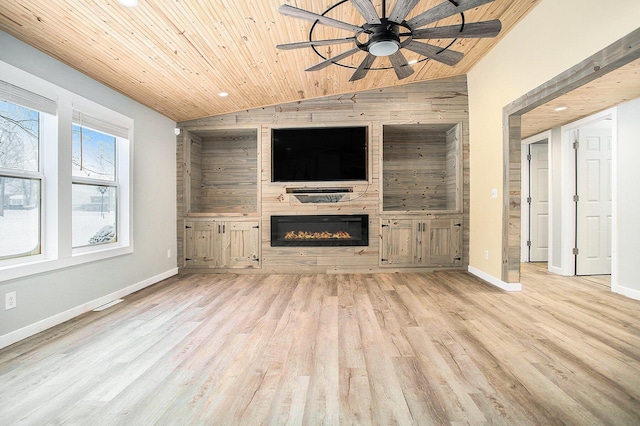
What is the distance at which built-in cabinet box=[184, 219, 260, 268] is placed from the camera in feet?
15.3

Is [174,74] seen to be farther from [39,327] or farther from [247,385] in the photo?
[247,385]

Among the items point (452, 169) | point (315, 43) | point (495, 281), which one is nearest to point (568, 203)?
point (452, 169)

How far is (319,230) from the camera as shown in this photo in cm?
471

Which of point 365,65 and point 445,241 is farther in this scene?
point 445,241

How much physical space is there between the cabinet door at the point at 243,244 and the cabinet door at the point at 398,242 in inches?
79.6

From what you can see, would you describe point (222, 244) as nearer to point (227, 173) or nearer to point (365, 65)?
point (227, 173)

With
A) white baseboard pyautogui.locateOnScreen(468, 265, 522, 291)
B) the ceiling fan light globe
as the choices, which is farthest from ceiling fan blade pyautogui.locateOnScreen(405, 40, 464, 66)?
white baseboard pyautogui.locateOnScreen(468, 265, 522, 291)

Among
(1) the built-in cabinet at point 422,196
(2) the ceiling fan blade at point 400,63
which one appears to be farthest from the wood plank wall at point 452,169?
(2) the ceiling fan blade at point 400,63

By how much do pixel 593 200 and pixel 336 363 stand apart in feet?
15.9

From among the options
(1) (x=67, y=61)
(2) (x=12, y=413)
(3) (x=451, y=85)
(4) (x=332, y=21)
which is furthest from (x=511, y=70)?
(2) (x=12, y=413)

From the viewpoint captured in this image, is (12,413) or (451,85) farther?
(451,85)

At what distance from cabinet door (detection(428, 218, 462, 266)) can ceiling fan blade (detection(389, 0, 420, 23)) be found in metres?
3.26

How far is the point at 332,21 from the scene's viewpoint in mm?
1927

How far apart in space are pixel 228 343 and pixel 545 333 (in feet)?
8.37
